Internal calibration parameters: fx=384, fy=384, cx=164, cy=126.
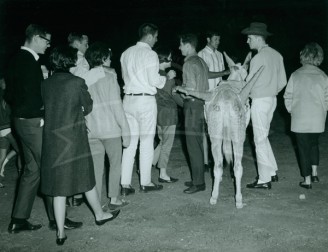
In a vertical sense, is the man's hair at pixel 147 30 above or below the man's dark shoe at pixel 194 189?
above

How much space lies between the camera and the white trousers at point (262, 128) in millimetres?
5648

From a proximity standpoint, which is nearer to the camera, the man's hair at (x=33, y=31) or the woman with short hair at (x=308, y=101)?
the man's hair at (x=33, y=31)

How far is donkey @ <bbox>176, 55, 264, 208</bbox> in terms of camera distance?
16.3 ft

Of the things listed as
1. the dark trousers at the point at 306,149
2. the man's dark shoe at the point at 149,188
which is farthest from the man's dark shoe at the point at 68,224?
the dark trousers at the point at 306,149

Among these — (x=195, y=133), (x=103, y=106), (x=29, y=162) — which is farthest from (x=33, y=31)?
(x=195, y=133)

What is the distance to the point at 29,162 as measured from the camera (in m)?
4.41

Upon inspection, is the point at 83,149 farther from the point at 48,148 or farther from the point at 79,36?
the point at 79,36

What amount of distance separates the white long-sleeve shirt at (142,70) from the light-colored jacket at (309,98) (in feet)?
6.51

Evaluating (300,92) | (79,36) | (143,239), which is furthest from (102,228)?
(300,92)

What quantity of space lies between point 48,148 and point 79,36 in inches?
92.7

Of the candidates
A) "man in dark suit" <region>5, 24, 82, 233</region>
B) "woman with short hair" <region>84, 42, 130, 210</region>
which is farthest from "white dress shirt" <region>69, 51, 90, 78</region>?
"man in dark suit" <region>5, 24, 82, 233</region>

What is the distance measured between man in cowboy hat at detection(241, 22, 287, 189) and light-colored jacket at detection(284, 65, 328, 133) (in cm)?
27

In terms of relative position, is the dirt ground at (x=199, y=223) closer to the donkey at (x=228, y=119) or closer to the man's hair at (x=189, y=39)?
the donkey at (x=228, y=119)

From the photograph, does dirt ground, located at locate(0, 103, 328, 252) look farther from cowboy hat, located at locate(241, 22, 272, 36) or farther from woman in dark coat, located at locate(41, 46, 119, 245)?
cowboy hat, located at locate(241, 22, 272, 36)
